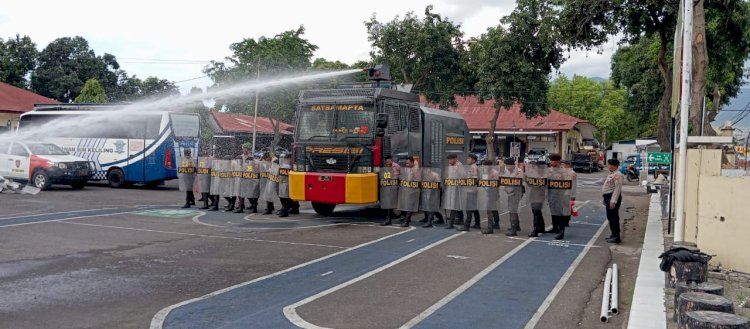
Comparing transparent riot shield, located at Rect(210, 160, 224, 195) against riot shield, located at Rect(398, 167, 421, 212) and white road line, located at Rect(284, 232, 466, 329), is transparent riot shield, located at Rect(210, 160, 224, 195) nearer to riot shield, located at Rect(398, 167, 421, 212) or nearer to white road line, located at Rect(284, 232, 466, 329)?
riot shield, located at Rect(398, 167, 421, 212)

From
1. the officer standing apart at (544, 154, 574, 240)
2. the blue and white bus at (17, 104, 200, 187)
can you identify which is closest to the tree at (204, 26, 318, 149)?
the blue and white bus at (17, 104, 200, 187)

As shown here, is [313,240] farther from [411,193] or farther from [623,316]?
[623,316]

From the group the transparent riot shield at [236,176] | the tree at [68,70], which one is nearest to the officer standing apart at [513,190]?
the transparent riot shield at [236,176]

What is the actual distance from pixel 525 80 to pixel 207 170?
1982 centimetres

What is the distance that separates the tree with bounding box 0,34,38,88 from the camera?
52250mm

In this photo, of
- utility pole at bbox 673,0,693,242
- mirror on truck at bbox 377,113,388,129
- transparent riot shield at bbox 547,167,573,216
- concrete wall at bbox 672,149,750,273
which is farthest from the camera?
mirror on truck at bbox 377,113,388,129

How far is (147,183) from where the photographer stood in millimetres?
26484

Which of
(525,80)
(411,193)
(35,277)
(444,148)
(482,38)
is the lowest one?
(35,277)

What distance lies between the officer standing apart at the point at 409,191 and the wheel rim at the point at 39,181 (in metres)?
14.6

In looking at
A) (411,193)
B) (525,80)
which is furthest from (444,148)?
(525,80)

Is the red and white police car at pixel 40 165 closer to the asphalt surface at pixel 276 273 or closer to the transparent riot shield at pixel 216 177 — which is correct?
the asphalt surface at pixel 276 273

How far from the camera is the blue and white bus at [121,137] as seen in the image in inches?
974

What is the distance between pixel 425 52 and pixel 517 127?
2388cm

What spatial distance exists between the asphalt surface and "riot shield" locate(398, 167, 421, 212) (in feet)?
2.29
